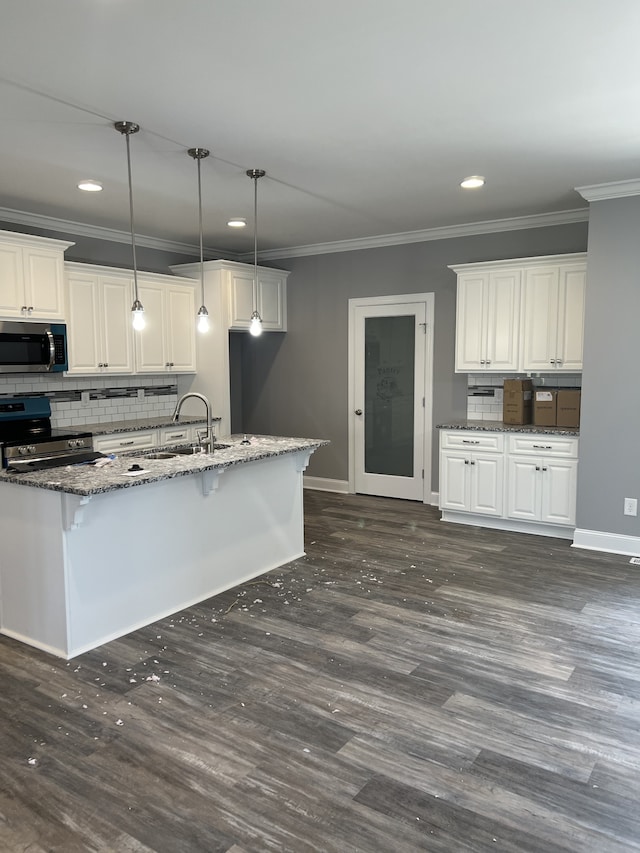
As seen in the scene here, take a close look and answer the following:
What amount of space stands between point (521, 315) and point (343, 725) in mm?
3901

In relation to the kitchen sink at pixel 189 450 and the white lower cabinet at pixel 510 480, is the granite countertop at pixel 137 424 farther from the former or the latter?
the white lower cabinet at pixel 510 480

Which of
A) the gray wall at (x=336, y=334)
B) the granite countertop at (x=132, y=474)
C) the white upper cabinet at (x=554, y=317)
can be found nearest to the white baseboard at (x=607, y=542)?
the white upper cabinet at (x=554, y=317)

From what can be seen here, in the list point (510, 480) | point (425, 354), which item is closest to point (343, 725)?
point (510, 480)

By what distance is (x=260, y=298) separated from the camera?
6805mm

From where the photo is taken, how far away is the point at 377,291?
21.7 feet

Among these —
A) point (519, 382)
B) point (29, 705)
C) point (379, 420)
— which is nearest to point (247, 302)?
point (379, 420)

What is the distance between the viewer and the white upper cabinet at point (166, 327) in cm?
604

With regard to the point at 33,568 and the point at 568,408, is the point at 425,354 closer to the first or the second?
the point at 568,408

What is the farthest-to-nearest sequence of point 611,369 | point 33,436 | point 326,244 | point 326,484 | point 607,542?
point 326,484 < point 326,244 < point 33,436 < point 607,542 < point 611,369

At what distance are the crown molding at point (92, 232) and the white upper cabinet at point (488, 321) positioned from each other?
9.83 ft

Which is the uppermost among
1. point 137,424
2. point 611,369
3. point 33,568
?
point 611,369

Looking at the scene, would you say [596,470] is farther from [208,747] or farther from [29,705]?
[29,705]

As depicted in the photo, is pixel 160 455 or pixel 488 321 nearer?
pixel 160 455

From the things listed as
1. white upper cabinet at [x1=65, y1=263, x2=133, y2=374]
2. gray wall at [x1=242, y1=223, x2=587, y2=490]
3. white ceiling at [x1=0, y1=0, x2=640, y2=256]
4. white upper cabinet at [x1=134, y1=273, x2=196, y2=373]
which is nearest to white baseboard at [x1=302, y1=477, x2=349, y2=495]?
gray wall at [x1=242, y1=223, x2=587, y2=490]
